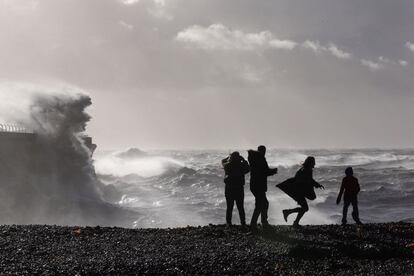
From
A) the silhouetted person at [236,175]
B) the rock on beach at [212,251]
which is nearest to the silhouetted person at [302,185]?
the rock on beach at [212,251]

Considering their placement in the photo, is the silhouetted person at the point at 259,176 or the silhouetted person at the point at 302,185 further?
the silhouetted person at the point at 302,185

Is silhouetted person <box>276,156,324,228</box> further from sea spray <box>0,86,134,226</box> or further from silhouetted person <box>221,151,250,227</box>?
sea spray <box>0,86,134,226</box>

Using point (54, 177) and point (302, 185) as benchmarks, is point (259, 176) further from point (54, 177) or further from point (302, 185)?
point (54, 177)

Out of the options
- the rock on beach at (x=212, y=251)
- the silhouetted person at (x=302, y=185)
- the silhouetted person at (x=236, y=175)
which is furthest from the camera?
the silhouetted person at (x=236, y=175)

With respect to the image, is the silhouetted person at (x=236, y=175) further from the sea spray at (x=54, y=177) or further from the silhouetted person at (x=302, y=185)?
the sea spray at (x=54, y=177)

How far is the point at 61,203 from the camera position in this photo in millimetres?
42719

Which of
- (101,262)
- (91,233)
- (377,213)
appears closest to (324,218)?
(377,213)

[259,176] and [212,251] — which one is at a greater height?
[259,176]

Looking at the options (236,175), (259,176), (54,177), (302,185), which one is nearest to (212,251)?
Result: (259,176)

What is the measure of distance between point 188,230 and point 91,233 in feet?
9.94

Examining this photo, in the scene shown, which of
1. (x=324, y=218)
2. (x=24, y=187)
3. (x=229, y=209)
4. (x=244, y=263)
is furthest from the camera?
(x=24, y=187)

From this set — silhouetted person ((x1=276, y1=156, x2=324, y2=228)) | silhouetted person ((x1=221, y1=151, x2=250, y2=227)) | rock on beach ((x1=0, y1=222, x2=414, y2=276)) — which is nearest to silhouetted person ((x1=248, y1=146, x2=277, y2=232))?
silhouetted person ((x1=276, y1=156, x2=324, y2=228))

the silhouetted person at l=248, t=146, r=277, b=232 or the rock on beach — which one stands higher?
the silhouetted person at l=248, t=146, r=277, b=232

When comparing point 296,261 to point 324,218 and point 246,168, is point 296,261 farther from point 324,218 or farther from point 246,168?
point 324,218
